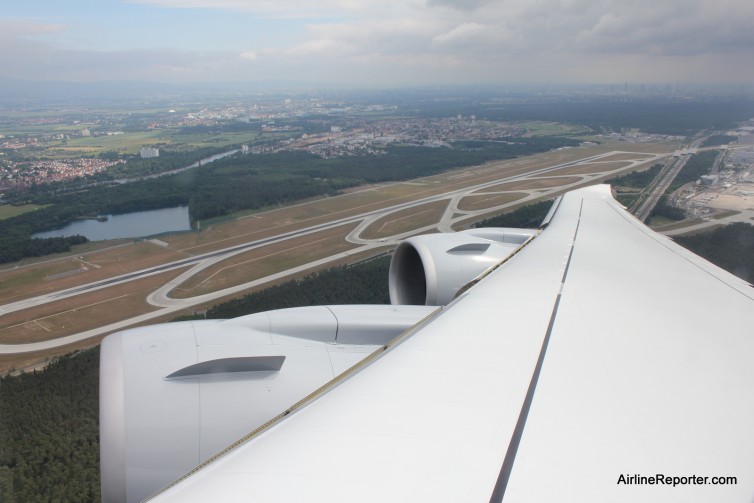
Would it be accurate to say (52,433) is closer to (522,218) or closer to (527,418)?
(527,418)

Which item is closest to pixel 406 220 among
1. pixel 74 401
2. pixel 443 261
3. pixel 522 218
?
pixel 522 218

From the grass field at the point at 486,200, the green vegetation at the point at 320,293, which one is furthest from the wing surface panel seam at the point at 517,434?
the grass field at the point at 486,200

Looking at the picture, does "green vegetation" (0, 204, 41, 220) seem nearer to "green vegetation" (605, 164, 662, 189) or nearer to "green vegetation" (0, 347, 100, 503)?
"green vegetation" (0, 347, 100, 503)

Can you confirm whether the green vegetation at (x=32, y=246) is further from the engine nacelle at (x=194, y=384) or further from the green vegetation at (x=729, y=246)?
the green vegetation at (x=729, y=246)

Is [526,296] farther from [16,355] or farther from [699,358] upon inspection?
[16,355]

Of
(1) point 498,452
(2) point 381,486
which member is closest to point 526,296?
(1) point 498,452

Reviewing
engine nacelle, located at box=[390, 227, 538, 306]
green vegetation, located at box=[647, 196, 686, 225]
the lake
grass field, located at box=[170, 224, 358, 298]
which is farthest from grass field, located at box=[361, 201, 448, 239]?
engine nacelle, located at box=[390, 227, 538, 306]
